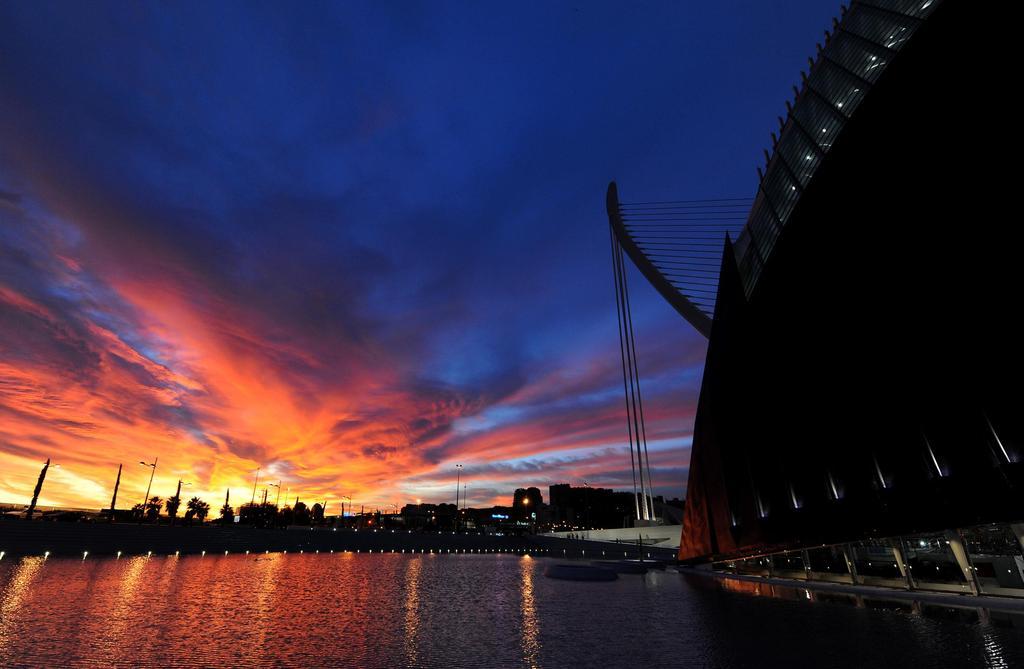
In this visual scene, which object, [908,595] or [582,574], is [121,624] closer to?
[582,574]

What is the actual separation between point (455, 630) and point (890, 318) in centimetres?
1358

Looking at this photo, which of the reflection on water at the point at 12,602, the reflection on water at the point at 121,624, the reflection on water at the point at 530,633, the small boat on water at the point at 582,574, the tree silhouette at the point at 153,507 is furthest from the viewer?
the tree silhouette at the point at 153,507

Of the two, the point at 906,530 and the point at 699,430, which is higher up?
the point at 699,430

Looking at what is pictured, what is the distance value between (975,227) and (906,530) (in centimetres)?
835

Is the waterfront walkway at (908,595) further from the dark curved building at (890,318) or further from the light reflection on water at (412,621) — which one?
the light reflection on water at (412,621)

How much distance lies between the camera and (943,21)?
1016 cm

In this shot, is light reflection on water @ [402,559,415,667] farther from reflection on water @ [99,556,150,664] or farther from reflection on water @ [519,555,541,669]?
reflection on water @ [99,556,150,664]

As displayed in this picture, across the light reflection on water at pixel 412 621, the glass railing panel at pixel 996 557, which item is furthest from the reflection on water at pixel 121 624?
the glass railing panel at pixel 996 557

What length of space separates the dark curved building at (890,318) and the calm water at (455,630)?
3318 millimetres

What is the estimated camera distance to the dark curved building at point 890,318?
10.2 metres

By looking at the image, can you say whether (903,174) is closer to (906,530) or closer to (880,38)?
(880,38)

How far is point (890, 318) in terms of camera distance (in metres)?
12.7

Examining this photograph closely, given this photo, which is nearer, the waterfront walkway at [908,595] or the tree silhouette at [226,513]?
the waterfront walkway at [908,595]

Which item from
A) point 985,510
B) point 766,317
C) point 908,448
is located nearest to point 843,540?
point 908,448
